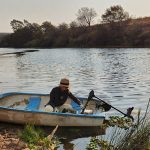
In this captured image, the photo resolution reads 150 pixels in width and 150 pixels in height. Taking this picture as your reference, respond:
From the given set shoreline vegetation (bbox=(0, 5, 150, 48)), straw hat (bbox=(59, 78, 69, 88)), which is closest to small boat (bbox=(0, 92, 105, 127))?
straw hat (bbox=(59, 78, 69, 88))

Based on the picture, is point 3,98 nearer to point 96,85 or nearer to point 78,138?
point 78,138

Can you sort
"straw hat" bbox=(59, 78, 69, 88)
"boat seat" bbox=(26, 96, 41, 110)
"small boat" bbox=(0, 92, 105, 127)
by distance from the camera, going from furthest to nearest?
"boat seat" bbox=(26, 96, 41, 110) < "straw hat" bbox=(59, 78, 69, 88) < "small boat" bbox=(0, 92, 105, 127)

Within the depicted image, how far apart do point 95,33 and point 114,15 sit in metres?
7.92

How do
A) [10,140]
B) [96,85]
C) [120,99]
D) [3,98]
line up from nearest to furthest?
1. [10,140]
2. [3,98]
3. [120,99]
4. [96,85]

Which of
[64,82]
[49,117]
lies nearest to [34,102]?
[49,117]

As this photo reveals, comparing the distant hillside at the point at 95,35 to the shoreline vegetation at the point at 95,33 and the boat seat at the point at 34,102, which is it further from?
the boat seat at the point at 34,102

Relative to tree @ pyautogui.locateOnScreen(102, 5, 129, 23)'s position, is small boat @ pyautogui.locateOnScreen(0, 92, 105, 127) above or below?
below

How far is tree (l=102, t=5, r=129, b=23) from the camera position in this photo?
106m

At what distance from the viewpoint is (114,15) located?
107 m

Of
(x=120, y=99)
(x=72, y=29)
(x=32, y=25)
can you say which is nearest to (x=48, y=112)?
(x=120, y=99)

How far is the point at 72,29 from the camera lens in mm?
114938

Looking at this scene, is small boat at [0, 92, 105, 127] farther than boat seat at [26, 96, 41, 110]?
No

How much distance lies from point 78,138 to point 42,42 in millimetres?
108674

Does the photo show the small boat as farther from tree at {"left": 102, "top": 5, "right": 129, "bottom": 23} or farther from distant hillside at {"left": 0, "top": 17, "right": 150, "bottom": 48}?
tree at {"left": 102, "top": 5, "right": 129, "bottom": 23}
